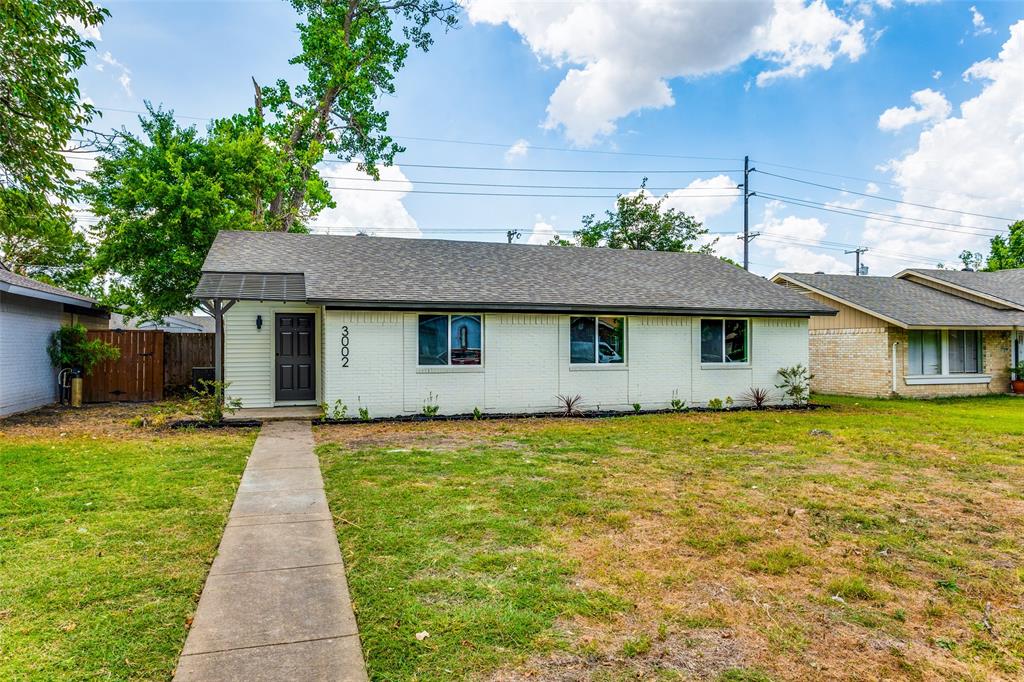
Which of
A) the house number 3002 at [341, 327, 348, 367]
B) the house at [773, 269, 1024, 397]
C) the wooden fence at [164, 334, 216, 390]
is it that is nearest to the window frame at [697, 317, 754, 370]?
the house at [773, 269, 1024, 397]

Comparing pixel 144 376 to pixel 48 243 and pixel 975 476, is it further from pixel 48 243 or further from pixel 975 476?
pixel 48 243

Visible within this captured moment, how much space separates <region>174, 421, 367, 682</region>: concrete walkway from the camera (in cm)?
271

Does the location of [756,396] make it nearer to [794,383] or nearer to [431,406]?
[794,383]

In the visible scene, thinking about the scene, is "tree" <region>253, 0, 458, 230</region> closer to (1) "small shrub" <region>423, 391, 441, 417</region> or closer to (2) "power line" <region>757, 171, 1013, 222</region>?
(1) "small shrub" <region>423, 391, 441, 417</region>

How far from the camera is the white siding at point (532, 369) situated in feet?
37.2

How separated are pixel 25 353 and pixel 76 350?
1510 millimetres

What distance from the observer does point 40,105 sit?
8453 millimetres

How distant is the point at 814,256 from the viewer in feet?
152

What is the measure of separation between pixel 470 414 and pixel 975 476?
8.38 meters

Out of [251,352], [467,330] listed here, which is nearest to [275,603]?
[467,330]

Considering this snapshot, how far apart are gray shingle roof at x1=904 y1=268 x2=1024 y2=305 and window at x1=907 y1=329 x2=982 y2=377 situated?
8.33ft

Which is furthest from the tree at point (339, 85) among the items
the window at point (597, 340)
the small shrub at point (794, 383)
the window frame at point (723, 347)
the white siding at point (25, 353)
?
the small shrub at point (794, 383)

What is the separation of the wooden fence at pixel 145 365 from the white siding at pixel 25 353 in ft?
3.13

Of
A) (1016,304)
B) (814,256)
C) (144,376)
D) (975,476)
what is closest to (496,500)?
(975,476)
